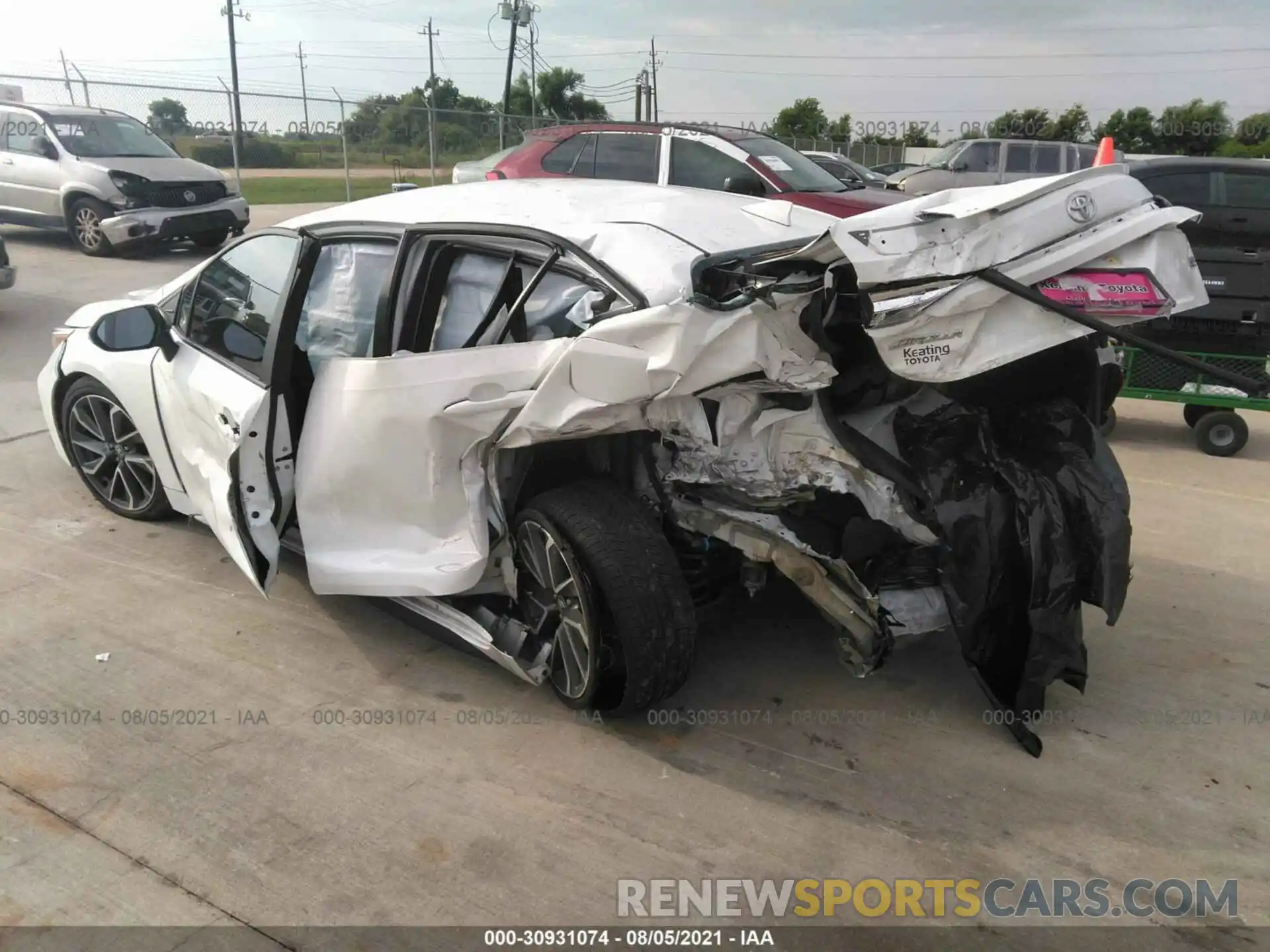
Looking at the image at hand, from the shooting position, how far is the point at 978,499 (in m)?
3.06

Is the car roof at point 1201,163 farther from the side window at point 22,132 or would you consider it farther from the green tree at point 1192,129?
the green tree at point 1192,129

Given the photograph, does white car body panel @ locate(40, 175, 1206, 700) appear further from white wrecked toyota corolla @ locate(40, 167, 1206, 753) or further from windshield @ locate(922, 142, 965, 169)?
windshield @ locate(922, 142, 965, 169)

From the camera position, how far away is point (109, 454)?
480 centimetres

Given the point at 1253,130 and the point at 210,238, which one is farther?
the point at 1253,130

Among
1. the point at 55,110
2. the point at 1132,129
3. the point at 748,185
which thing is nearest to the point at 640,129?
the point at 748,185

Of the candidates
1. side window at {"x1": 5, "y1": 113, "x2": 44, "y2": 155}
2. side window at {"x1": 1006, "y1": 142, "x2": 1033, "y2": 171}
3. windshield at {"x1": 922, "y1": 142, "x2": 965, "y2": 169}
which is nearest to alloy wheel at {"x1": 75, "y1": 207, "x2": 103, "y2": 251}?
side window at {"x1": 5, "y1": 113, "x2": 44, "y2": 155}

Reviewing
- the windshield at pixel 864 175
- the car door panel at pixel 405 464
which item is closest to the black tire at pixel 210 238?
the windshield at pixel 864 175

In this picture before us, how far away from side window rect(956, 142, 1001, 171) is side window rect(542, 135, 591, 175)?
944 centimetres

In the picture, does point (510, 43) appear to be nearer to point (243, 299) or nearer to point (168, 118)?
point (168, 118)

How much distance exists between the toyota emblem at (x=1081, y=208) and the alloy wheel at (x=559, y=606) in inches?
70.5

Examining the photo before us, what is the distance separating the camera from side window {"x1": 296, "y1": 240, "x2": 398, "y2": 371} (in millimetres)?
3596

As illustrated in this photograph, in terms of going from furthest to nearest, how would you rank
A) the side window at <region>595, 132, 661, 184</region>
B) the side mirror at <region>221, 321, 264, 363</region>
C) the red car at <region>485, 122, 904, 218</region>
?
the side window at <region>595, 132, 661, 184</region>, the red car at <region>485, 122, 904, 218</region>, the side mirror at <region>221, 321, 264, 363</region>

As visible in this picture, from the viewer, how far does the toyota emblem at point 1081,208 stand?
2.68 metres

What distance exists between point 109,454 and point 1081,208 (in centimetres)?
447
